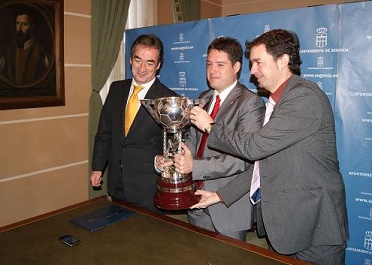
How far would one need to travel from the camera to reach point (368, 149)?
2170 mm

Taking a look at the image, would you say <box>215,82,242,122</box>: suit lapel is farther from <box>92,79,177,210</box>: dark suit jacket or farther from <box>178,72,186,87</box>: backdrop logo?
<box>178,72,186,87</box>: backdrop logo

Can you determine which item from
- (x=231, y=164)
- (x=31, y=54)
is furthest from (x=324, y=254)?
(x=31, y=54)

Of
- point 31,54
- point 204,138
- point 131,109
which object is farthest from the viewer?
point 31,54

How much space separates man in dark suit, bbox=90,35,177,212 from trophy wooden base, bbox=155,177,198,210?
48 cm

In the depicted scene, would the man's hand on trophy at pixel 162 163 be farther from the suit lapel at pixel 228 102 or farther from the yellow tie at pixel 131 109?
the yellow tie at pixel 131 109

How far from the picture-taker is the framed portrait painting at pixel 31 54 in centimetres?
257

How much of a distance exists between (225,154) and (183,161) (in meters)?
0.25

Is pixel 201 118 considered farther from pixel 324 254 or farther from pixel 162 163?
pixel 324 254

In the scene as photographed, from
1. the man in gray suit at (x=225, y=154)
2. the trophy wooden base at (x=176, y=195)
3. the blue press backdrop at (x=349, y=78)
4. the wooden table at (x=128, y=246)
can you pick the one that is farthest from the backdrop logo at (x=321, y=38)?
the wooden table at (x=128, y=246)

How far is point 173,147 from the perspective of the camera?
1.79m

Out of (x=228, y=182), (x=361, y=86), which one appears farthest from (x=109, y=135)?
(x=361, y=86)

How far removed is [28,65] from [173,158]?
1.70 m

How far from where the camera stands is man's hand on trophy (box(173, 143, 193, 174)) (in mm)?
1719

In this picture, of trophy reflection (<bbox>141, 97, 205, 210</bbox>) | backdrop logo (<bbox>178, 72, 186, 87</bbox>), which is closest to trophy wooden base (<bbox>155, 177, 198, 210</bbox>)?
trophy reflection (<bbox>141, 97, 205, 210</bbox>)
